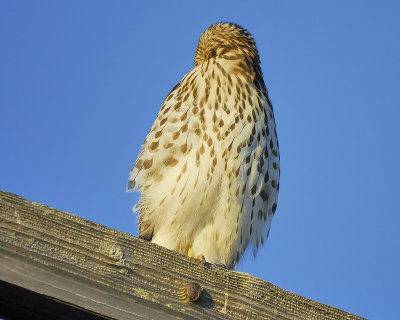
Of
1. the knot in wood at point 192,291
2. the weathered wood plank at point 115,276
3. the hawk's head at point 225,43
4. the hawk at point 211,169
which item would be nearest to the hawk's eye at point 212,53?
the hawk's head at point 225,43

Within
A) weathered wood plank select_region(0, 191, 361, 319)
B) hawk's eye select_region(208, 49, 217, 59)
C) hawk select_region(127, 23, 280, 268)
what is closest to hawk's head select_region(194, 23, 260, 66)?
hawk's eye select_region(208, 49, 217, 59)

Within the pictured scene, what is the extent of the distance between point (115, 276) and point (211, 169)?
11.3 ft

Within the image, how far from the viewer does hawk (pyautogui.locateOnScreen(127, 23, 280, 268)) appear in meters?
5.57

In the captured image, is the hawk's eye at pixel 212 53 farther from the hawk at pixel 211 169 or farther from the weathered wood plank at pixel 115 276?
the weathered wood plank at pixel 115 276

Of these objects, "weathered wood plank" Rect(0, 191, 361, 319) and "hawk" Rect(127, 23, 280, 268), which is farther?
"hawk" Rect(127, 23, 280, 268)

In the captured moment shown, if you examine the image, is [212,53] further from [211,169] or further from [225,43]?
[211,169]

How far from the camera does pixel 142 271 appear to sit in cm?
219

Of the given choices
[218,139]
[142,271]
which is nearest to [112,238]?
[142,271]

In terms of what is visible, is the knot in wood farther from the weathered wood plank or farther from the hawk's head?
the hawk's head

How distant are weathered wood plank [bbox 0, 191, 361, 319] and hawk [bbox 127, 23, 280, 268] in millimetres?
3218

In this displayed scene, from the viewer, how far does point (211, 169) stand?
5.52 meters

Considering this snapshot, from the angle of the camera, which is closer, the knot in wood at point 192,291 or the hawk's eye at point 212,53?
the knot in wood at point 192,291

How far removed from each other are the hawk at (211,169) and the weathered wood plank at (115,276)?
3218 mm

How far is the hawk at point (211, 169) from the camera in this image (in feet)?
18.3
